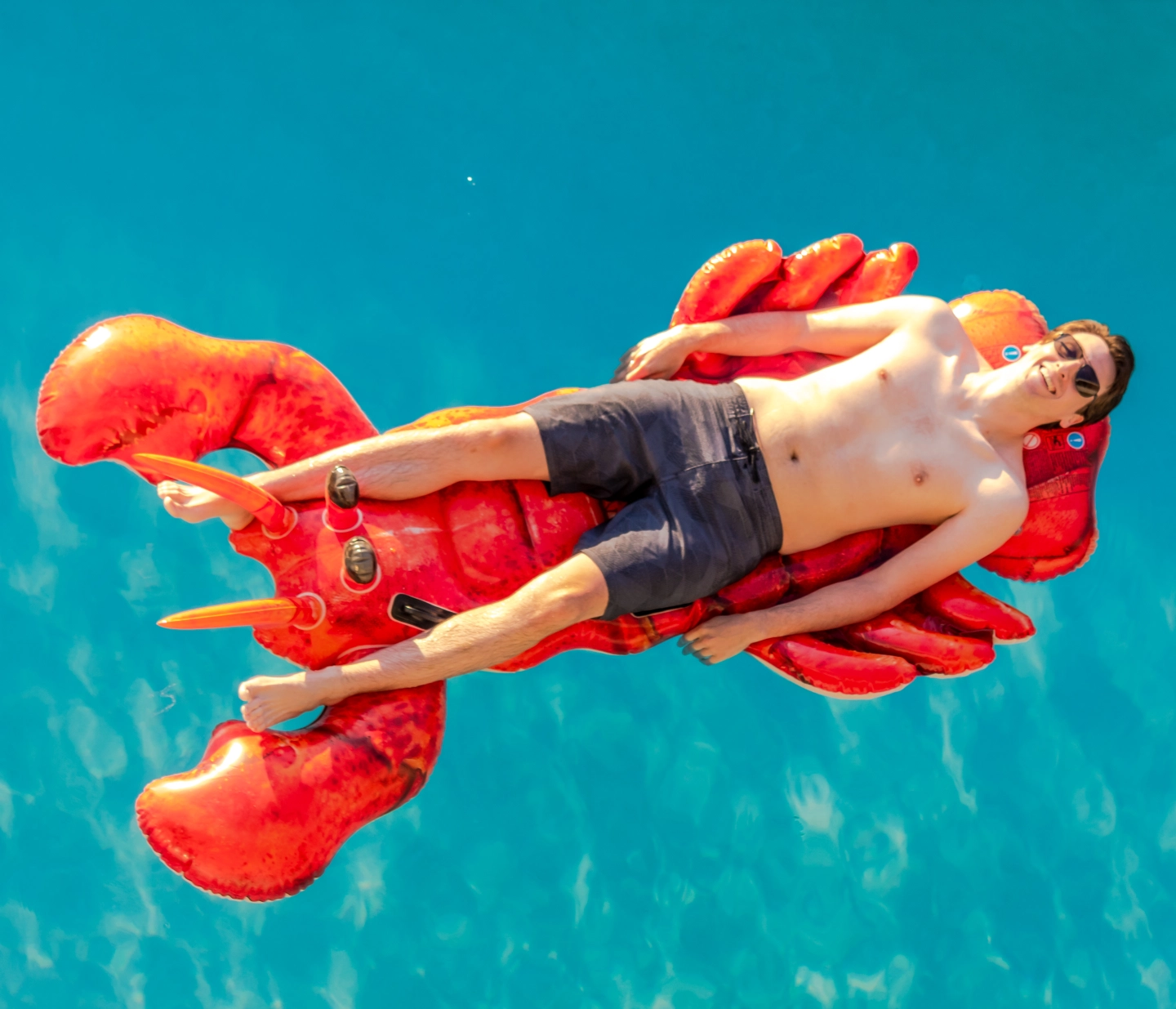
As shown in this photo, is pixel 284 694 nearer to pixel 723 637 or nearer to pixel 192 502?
pixel 192 502

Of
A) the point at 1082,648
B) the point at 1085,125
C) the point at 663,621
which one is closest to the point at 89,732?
the point at 663,621

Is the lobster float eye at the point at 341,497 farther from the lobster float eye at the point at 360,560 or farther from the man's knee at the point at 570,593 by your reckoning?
the man's knee at the point at 570,593

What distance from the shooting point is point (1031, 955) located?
195 inches

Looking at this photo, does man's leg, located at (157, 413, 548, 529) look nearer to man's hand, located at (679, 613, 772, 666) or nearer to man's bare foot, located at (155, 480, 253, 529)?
man's bare foot, located at (155, 480, 253, 529)

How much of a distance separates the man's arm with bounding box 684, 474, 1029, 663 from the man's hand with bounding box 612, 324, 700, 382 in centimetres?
86

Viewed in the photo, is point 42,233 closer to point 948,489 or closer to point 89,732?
point 89,732

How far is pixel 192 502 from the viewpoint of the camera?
293 cm

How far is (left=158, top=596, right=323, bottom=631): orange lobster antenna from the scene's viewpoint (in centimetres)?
278

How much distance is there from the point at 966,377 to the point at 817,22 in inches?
104

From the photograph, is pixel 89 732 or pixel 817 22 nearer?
pixel 89 732

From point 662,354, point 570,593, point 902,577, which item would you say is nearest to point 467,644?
point 570,593

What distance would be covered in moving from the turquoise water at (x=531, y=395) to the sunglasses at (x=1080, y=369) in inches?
70.8

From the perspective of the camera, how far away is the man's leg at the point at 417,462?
10.1 feet

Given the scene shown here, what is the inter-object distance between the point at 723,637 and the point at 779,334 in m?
1.08
